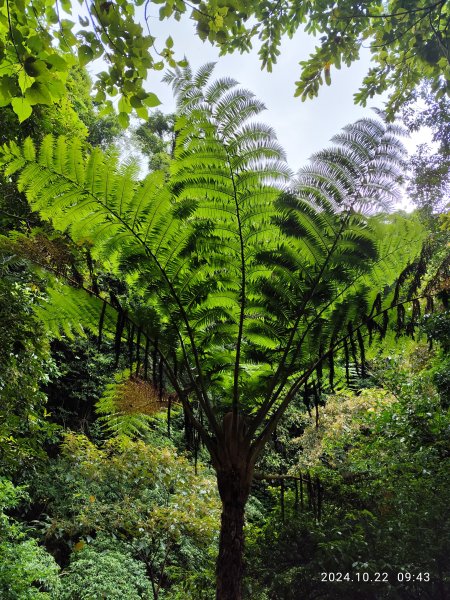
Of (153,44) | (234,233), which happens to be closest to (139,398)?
(234,233)

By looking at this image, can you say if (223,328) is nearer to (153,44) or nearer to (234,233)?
(234,233)

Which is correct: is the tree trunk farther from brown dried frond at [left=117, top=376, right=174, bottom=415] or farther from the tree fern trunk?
brown dried frond at [left=117, top=376, right=174, bottom=415]

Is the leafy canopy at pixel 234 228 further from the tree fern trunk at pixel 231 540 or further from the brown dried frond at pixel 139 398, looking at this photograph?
the brown dried frond at pixel 139 398

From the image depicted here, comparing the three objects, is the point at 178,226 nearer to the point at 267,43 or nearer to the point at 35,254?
the point at 35,254

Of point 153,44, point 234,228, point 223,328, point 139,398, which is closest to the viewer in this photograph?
point 153,44

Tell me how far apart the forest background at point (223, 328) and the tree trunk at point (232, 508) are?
0.01 m

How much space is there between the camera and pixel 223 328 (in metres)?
2.08

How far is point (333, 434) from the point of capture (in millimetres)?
5762

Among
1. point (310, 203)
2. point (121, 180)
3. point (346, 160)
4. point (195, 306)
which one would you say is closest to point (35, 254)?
point (121, 180)

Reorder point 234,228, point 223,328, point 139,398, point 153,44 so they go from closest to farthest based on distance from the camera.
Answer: point 153,44 < point 234,228 < point 223,328 < point 139,398

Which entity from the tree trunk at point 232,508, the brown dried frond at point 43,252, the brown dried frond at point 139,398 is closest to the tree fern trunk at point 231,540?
the tree trunk at point 232,508

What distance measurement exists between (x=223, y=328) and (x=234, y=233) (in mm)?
456

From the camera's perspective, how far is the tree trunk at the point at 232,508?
1.54 m

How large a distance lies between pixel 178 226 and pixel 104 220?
0.32m
